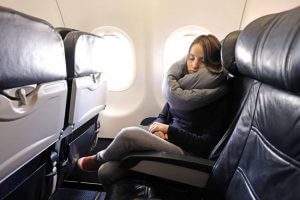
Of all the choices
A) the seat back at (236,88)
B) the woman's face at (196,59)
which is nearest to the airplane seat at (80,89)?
the woman's face at (196,59)

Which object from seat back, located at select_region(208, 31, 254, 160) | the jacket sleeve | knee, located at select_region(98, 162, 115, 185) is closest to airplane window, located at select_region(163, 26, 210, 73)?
the jacket sleeve

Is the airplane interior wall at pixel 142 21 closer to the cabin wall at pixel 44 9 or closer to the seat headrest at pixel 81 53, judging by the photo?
the cabin wall at pixel 44 9

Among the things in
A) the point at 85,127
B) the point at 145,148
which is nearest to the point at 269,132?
the point at 145,148

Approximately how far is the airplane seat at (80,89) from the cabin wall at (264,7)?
1.25 m

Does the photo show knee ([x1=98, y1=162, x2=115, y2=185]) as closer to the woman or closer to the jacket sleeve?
the woman

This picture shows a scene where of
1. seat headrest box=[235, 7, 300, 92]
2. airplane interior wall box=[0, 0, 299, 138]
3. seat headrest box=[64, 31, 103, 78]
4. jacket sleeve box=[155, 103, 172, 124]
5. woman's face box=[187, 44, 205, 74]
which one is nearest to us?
seat headrest box=[235, 7, 300, 92]

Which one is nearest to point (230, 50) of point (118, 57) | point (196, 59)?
point (196, 59)

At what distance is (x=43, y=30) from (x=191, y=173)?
931 millimetres

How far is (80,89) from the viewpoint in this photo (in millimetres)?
1479

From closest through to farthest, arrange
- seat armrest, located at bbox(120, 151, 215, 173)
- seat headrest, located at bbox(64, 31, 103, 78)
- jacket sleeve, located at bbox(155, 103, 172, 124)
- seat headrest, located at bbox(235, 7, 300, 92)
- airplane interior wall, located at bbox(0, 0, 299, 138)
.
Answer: seat headrest, located at bbox(235, 7, 300, 92)
seat armrest, located at bbox(120, 151, 215, 173)
seat headrest, located at bbox(64, 31, 103, 78)
jacket sleeve, located at bbox(155, 103, 172, 124)
airplane interior wall, located at bbox(0, 0, 299, 138)

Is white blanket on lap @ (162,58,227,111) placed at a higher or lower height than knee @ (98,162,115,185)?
higher

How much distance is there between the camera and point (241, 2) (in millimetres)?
2404

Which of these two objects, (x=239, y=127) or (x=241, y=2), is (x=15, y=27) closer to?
(x=239, y=127)

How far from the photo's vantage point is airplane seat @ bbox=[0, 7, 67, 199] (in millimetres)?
841
